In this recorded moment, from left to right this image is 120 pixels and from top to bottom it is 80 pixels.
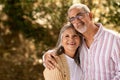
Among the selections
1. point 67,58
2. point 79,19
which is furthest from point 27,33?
point 79,19

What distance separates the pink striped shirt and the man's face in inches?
4.6

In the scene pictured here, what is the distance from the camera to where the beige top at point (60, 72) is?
2.78 m

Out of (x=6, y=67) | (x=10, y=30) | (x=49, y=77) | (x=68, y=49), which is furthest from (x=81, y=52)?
(x=10, y=30)

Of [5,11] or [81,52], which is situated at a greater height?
[81,52]

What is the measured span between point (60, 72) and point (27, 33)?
487cm

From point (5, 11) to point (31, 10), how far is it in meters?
1.70

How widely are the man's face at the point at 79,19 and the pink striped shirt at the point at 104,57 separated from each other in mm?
117

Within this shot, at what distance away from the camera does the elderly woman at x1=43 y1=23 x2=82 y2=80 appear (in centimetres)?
280

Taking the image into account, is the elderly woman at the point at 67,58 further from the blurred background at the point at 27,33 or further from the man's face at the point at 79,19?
the blurred background at the point at 27,33

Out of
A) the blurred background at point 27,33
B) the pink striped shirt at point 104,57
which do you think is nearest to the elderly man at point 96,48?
the pink striped shirt at point 104,57

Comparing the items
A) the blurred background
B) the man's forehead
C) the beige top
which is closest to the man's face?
the man's forehead

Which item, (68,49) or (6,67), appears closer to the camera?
(68,49)

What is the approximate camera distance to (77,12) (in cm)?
279

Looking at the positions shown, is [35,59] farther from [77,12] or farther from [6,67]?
[77,12]
